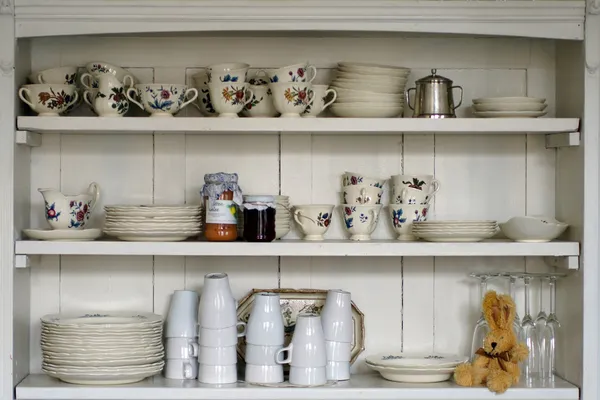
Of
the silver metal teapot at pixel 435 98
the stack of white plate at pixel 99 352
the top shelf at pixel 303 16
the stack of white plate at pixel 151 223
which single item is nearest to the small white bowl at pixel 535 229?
the silver metal teapot at pixel 435 98

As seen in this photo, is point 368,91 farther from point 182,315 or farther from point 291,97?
point 182,315

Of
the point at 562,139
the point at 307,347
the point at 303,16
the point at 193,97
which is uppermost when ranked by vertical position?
the point at 303,16

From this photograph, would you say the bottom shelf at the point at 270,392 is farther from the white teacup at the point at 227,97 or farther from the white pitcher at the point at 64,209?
the white teacup at the point at 227,97

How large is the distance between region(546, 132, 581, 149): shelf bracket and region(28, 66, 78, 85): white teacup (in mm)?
1221

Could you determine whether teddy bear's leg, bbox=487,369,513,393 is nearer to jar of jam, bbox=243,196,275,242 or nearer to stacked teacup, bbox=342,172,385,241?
stacked teacup, bbox=342,172,385,241

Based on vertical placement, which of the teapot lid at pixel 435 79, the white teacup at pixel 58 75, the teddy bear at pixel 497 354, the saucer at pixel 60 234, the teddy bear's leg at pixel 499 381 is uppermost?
the white teacup at pixel 58 75

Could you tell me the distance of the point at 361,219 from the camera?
226cm

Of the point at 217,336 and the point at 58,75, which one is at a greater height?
the point at 58,75

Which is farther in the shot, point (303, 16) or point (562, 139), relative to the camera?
point (562, 139)

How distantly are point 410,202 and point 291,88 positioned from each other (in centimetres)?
42

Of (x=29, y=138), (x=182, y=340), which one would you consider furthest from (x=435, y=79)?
(x=29, y=138)

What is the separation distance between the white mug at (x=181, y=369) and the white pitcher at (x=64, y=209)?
405 millimetres

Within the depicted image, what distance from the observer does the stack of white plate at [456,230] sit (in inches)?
85.4

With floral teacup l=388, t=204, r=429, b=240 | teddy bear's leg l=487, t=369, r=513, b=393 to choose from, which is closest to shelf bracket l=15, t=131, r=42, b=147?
floral teacup l=388, t=204, r=429, b=240
